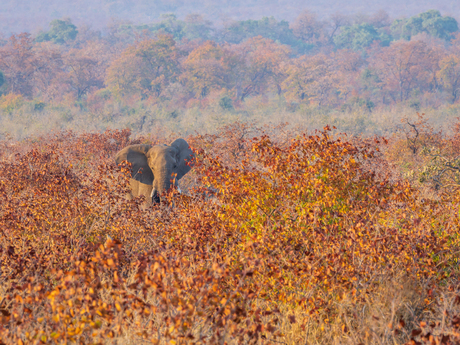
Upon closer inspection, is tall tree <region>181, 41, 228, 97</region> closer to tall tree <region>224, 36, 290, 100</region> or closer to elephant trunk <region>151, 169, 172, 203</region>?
tall tree <region>224, 36, 290, 100</region>

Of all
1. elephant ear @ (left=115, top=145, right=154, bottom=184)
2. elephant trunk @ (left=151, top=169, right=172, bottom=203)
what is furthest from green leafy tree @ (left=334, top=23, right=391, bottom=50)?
elephant trunk @ (left=151, top=169, right=172, bottom=203)

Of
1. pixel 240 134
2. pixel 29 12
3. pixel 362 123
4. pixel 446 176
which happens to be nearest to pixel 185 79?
pixel 362 123

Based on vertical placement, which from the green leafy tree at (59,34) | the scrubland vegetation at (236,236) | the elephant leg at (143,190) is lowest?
the green leafy tree at (59,34)

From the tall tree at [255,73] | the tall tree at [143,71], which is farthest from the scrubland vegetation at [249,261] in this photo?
the tall tree at [255,73]

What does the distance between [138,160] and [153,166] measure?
0.48 meters

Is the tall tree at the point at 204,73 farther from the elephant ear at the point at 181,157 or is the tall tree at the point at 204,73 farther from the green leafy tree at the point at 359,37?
the elephant ear at the point at 181,157

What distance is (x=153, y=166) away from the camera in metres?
9.48

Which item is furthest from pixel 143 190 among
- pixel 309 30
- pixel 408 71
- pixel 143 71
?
pixel 309 30

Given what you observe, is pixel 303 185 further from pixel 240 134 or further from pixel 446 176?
pixel 240 134

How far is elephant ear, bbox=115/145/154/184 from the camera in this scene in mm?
9630

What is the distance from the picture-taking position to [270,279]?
4.65 meters

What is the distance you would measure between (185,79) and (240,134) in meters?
28.8

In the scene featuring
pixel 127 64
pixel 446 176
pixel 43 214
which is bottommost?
pixel 127 64

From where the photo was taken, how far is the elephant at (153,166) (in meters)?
9.17
